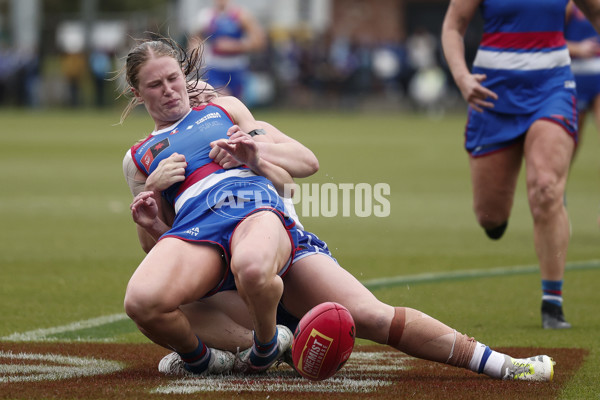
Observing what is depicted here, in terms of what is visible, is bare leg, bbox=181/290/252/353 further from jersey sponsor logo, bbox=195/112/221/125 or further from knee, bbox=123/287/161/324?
jersey sponsor logo, bbox=195/112/221/125

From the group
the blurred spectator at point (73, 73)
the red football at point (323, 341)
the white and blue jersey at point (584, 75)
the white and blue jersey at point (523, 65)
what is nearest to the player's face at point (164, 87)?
the red football at point (323, 341)

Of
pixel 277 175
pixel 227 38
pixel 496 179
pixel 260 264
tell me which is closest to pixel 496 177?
pixel 496 179

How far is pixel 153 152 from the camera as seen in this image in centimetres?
467

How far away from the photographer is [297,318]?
479 centimetres

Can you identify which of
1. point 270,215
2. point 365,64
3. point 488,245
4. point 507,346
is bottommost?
point 365,64

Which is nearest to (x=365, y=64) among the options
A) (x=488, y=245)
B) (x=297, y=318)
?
(x=488, y=245)

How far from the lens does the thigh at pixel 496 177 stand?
6.44 meters

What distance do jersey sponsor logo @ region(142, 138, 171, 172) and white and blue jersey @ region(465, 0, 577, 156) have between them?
2464 millimetres

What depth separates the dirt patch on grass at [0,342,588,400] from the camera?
13.5 feet

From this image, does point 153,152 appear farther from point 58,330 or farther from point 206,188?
point 58,330

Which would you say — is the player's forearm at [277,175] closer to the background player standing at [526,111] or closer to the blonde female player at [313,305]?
the blonde female player at [313,305]

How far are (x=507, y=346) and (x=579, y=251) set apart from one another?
12.6 feet

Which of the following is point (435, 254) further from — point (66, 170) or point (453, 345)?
point (66, 170)

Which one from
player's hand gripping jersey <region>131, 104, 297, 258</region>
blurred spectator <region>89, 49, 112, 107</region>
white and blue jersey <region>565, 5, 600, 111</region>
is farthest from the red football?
blurred spectator <region>89, 49, 112, 107</region>
